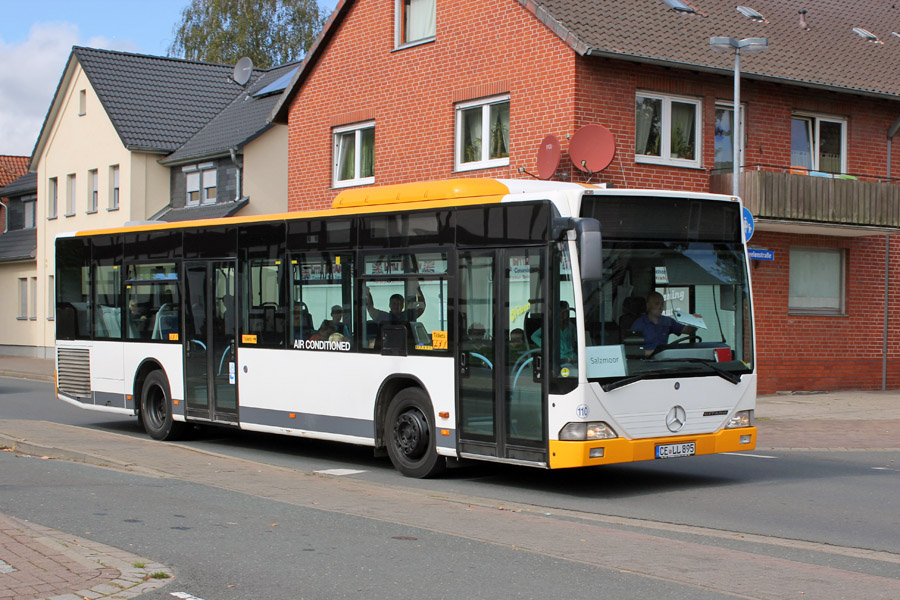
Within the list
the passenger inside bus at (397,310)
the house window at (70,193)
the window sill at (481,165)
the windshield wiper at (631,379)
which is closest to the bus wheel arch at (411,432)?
the passenger inside bus at (397,310)

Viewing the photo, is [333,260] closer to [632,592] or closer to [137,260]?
[137,260]

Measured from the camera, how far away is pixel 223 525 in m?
8.82

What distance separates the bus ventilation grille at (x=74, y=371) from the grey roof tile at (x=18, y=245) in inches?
1116

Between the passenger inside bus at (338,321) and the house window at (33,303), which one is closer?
the passenger inside bus at (338,321)

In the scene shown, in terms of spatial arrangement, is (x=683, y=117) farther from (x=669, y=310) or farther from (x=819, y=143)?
(x=669, y=310)

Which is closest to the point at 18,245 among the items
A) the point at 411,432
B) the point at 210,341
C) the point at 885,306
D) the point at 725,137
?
the point at 725,137

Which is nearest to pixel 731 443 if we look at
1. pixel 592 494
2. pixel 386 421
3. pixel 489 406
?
pixel 592 494

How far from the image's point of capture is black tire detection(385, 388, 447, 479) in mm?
11820

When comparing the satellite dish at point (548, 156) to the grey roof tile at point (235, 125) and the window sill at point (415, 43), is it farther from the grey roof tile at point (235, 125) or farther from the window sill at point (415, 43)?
the grey roof tile at point (235, 125)

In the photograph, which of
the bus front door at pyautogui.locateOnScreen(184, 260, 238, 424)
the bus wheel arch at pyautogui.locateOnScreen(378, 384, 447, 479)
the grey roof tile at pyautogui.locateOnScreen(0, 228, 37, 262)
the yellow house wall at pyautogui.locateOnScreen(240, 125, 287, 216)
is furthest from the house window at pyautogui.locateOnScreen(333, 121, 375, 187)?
the grey roof tile at pyautogui.locateOnScreen(0, 228, 37, 262)

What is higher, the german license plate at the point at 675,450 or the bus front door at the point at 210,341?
the bus front door at the point at 210,341

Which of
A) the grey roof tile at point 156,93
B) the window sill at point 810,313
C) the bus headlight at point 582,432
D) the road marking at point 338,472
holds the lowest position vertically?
the road marking at point 338,472

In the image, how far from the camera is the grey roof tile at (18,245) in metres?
45.1

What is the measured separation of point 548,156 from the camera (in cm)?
2122
